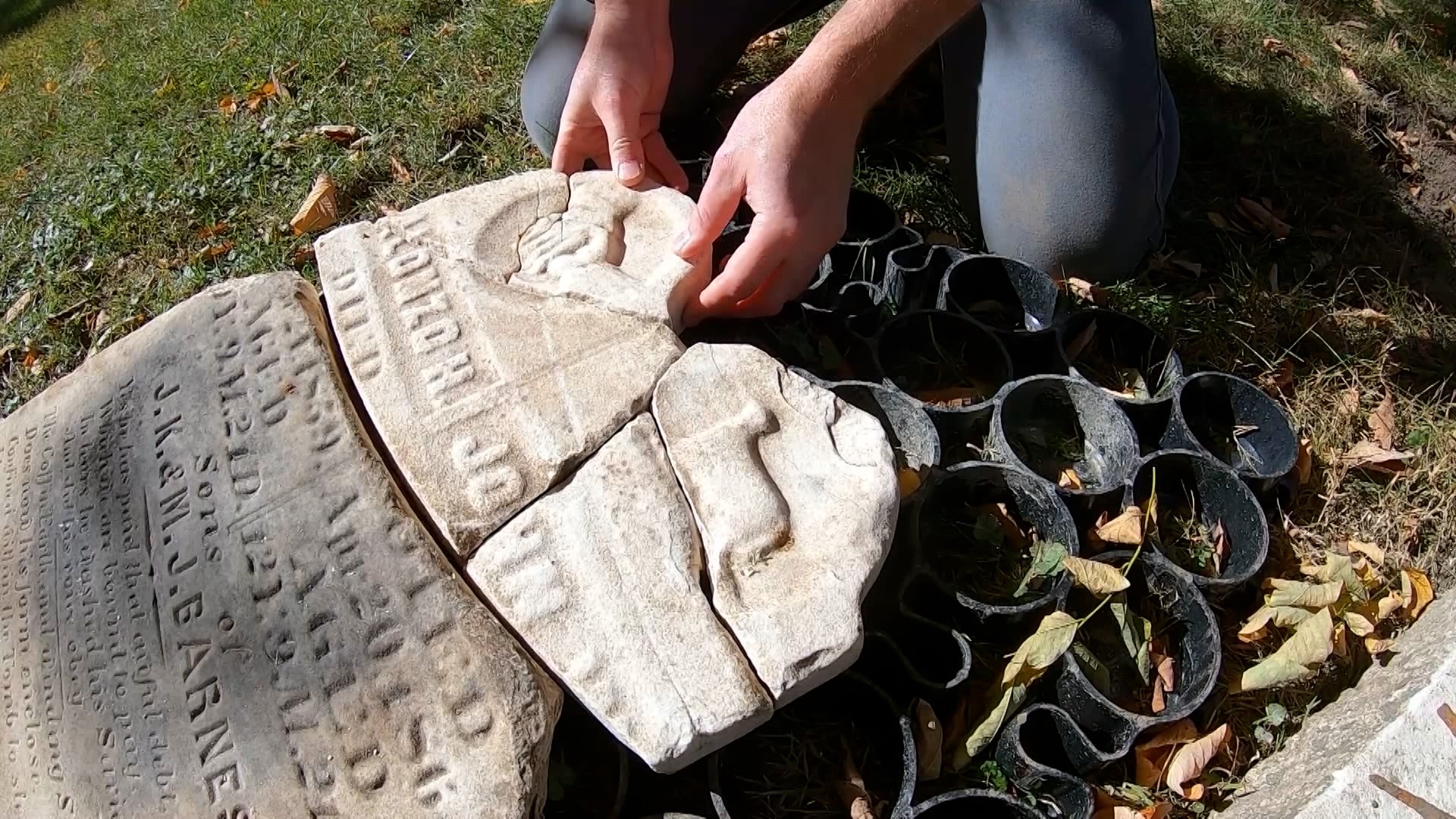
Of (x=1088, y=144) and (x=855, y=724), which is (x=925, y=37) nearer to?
(x=1088, y=144)

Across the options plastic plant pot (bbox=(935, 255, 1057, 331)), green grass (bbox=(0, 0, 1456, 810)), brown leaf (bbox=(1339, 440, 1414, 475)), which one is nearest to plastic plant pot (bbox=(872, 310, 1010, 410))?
plastic plant pot (bbox=(935, 255, 1057, 331))

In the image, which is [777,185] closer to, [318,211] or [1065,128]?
[1065,128]

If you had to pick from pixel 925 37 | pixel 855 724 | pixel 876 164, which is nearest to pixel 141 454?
pixel 855 724

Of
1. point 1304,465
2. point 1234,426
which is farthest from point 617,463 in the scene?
point 1304,465

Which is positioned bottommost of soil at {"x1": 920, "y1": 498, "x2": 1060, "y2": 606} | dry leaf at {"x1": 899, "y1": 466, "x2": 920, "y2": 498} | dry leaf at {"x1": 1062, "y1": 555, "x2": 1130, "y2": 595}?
soil at {"x1": 920, "y1": 498, "x2": 1060, "y2": 606}

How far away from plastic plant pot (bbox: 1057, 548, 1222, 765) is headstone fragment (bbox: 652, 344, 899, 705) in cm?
52

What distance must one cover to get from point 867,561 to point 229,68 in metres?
3.33

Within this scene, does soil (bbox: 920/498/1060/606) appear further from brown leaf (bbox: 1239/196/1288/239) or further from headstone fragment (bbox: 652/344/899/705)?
brown leaf (bbox: 1239/196/1288/239)

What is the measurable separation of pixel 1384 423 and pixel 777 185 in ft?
5.30

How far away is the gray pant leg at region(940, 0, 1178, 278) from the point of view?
2.35 m

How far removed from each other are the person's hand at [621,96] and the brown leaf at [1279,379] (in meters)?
1.51

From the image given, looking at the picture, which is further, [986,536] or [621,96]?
[621,96]

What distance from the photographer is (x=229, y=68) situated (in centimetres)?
356

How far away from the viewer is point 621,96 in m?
2.07
